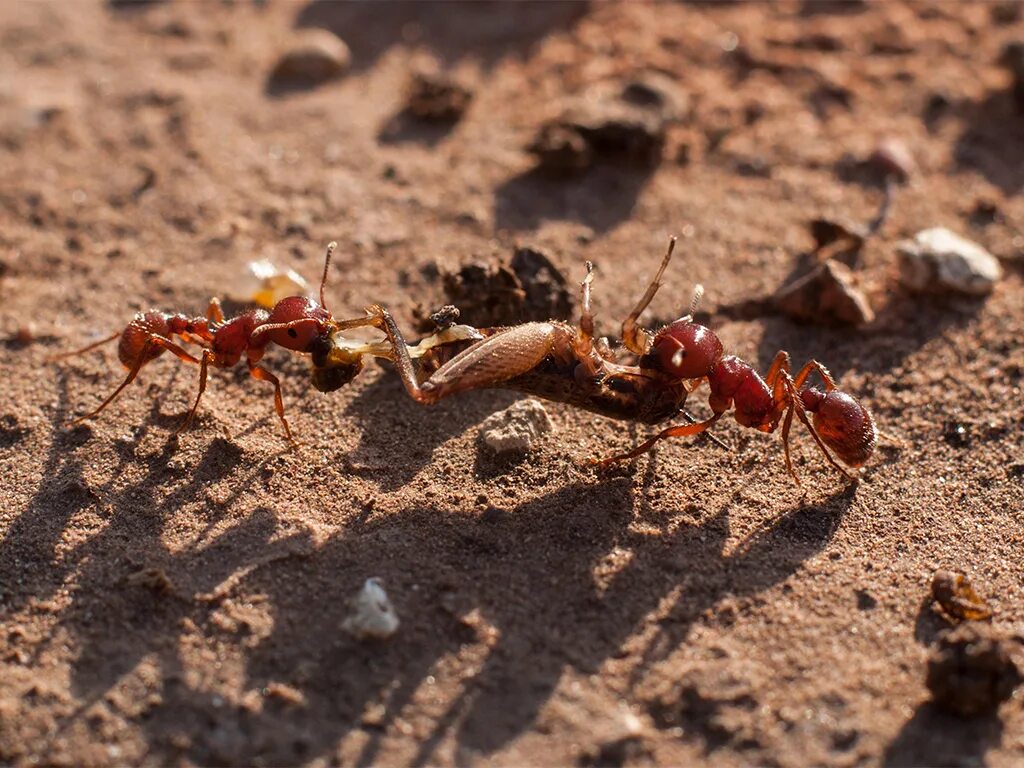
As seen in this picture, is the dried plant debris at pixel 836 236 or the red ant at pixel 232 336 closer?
the red ant at pixel 232 336

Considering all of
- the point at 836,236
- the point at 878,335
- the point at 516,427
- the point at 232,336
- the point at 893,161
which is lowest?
the point at 878,335

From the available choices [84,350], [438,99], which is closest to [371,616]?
[84,350]

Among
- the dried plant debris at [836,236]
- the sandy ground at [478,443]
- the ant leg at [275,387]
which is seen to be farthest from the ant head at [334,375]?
the dried plant debris at [836,236]

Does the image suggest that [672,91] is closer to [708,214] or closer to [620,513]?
[708,214]

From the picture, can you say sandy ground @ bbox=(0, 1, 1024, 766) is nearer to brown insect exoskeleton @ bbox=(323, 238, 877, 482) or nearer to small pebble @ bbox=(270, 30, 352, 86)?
small pebble @ bbox=(270, 30, 352, 86)

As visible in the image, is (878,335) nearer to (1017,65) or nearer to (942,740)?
(942,740)

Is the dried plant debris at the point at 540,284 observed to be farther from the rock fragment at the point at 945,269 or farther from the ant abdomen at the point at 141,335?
the rock fragment at the point at 945,269
